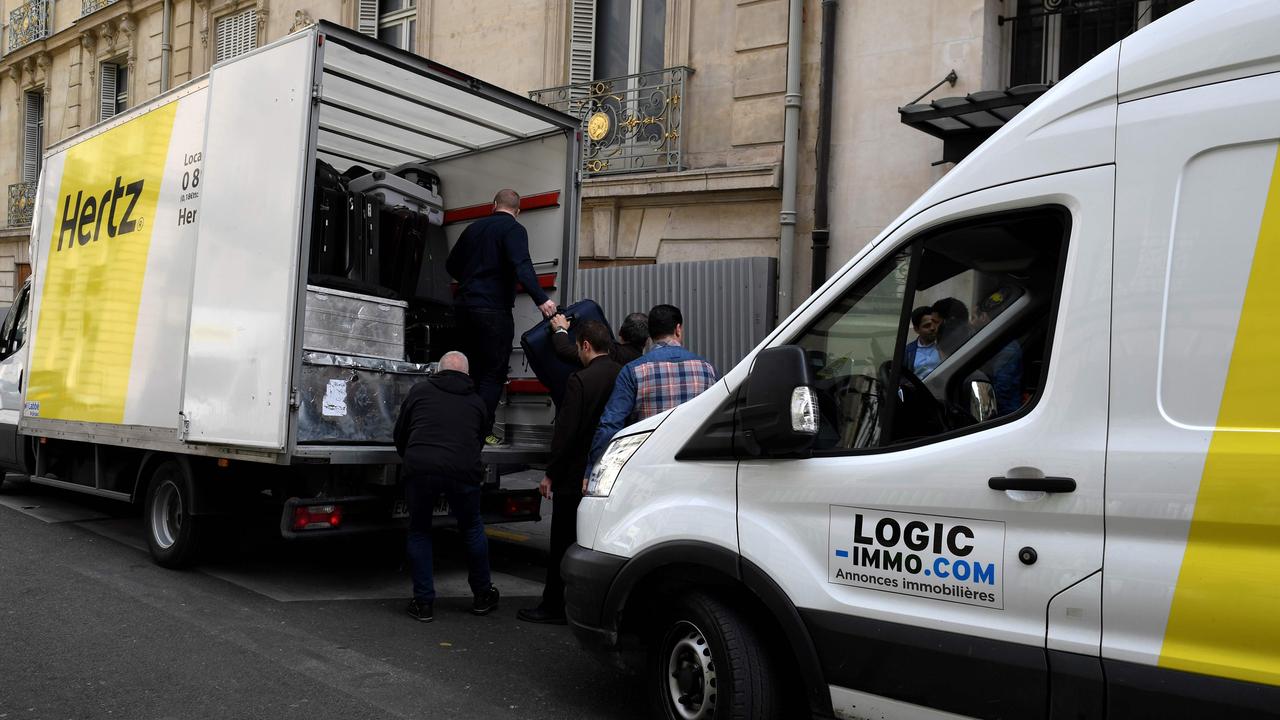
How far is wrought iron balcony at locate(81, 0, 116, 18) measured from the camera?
65.6ft

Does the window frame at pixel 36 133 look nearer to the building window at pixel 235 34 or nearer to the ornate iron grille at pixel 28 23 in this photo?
the ornate iron grille at pixel 28 23

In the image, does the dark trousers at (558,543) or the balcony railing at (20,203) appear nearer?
the dark trousers at (558,543)

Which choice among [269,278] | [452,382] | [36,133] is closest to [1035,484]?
[452,382]

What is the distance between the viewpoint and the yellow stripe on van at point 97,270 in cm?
702

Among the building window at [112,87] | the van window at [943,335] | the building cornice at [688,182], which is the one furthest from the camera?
the building window at [112,87]

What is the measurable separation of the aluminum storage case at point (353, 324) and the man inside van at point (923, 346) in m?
3.79

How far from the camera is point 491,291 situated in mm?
6988

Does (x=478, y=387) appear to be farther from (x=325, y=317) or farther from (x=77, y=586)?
(x=77, y=586)

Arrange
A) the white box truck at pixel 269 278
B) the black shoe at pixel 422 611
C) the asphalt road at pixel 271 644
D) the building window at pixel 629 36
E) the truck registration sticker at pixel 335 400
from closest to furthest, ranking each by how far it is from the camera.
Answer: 1. the asphalt road at pixel 271 644
2. the black shoe at pixel 422 611
3. the white box truck at pixel 269 278
4. the truck registration sticker at pixel 335 400
5. the building window at pixel 629 36

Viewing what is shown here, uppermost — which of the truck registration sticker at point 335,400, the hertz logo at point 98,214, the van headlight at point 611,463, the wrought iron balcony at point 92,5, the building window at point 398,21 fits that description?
the wrought iron balcony at point 92,5

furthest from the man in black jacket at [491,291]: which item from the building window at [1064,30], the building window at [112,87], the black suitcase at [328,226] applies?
the building window at [112,87]

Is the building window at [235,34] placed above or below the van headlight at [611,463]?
above

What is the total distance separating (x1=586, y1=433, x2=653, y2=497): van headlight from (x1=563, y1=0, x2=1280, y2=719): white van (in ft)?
1.13

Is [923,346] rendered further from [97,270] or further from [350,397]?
[97,270]
